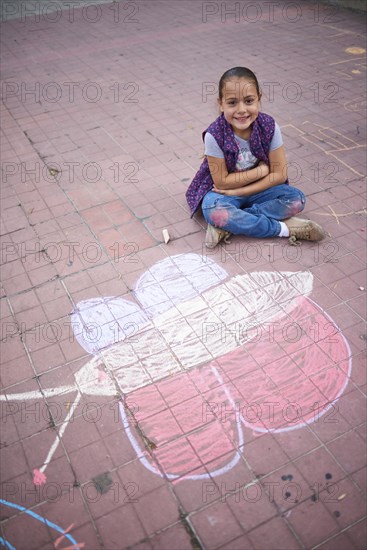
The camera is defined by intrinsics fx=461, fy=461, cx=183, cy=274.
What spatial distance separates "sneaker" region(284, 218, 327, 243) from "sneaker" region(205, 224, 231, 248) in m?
0.46

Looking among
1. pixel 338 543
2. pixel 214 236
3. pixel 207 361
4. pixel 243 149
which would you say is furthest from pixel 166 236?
pixel 338 543

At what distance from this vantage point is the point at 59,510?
1.95 meters

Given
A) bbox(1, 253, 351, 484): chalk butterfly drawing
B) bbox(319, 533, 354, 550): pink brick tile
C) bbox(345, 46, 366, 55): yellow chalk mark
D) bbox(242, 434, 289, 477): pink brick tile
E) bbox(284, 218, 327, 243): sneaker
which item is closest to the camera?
bbox(319, 533, 354, 550): pink brick tile

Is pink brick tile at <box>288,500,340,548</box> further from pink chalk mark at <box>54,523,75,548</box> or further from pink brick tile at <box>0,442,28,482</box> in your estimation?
pink brick tile at <box>0,442,28,482</box>

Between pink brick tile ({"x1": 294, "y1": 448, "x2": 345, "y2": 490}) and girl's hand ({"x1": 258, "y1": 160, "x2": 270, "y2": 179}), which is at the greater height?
girl's hand ({"x1": 258, "y1": 160, "x2": 270, "y2": 179})

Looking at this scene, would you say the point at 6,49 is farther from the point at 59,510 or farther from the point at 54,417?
the point at 59,510

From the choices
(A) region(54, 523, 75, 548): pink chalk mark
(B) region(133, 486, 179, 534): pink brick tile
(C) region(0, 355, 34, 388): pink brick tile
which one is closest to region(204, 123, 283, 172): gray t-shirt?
(C) region(0, 355, 34, 388): pink brick tile

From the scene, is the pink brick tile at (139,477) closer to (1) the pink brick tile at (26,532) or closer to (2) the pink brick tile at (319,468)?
(1) the pink brick tile at (26,532)

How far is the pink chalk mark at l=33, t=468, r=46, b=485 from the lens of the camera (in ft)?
6.69

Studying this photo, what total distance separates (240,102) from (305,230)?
94 cm

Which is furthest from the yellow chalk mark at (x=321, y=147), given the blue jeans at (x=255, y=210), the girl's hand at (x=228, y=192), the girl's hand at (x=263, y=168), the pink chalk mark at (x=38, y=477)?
the pink chalk mark at (x=38, y=477)

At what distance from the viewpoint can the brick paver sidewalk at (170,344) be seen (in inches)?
76.1

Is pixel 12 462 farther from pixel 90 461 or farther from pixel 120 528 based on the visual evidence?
pixel 120 528

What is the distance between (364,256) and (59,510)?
2.31 metres
